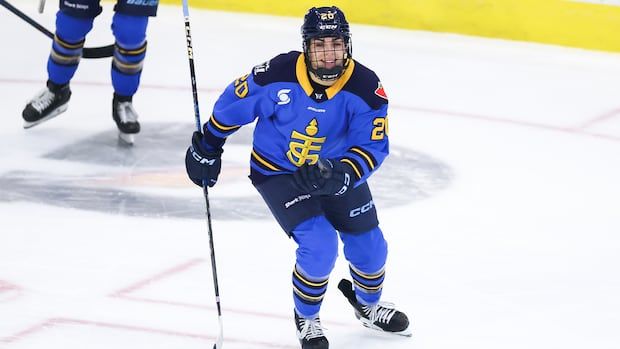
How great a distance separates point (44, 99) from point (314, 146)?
99.3 inches

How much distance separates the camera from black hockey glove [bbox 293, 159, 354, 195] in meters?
3.16

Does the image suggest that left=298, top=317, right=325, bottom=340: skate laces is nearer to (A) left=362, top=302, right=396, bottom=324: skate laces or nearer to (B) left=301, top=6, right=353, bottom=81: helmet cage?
(A) left=362, top=302, right=396, bottom=324: skate laces

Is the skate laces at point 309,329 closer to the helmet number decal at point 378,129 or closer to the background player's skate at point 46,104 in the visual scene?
the helmet number decal at point 378,129

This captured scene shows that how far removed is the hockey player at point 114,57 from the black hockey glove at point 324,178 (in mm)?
2280

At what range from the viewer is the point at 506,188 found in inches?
196

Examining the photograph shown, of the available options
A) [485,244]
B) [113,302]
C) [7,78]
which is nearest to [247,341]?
[113,302]

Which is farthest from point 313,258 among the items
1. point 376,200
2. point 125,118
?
point 125,118

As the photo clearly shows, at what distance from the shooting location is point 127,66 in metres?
5.45

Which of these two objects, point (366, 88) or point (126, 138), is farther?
point (126, 138)

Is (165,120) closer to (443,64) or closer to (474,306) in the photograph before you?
(443,64)

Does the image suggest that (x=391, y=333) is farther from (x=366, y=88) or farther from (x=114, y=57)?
(x=114, y=57)

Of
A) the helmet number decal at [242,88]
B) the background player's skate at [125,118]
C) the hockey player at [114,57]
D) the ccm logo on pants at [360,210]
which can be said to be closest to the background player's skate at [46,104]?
the hockey player at [114,57]

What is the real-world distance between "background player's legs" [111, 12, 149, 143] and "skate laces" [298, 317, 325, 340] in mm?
2260

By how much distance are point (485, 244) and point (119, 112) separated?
1.82 metres
